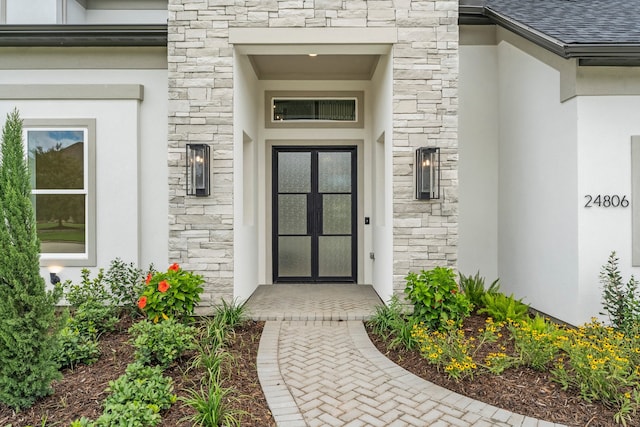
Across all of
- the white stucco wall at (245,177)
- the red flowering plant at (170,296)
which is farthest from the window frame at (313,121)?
the red flowering plant at (170,296)

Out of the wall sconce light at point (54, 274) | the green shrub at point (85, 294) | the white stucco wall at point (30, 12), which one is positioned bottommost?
the green shrub at point (85, 294)

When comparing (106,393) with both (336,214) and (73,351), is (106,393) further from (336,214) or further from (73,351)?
(336,214)

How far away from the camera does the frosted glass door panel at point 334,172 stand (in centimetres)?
706

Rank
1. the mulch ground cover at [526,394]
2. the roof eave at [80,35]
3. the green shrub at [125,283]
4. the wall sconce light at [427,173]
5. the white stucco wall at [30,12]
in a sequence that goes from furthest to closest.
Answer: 1. the white stucco wall at [30,12]
2. the roof eave at [80,35]
3. the green shrub at [125,283]
4. the wall sconce light at [427,173]
5. the mulch ground cover at [526,394]

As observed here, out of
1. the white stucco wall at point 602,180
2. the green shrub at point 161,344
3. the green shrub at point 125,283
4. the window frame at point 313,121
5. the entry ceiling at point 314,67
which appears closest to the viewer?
the green shrub at point 161,344

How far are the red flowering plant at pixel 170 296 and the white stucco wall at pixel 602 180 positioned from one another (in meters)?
4.62

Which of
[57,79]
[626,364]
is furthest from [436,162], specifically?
[57,79]

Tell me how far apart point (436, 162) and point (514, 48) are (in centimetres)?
236

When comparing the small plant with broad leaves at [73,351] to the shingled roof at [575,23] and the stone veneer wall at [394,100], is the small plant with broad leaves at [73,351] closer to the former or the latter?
the stone veneer wall at [394,100]

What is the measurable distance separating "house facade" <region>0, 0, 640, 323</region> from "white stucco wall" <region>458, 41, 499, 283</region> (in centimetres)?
2

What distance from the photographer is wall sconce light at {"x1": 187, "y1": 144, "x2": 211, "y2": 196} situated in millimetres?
4898

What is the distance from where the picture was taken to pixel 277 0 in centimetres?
500

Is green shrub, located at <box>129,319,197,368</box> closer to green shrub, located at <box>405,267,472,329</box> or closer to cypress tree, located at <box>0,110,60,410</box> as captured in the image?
cypress tree, located at <box>0,110,60,410</box>

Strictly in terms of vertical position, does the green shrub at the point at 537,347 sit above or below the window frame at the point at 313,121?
below
